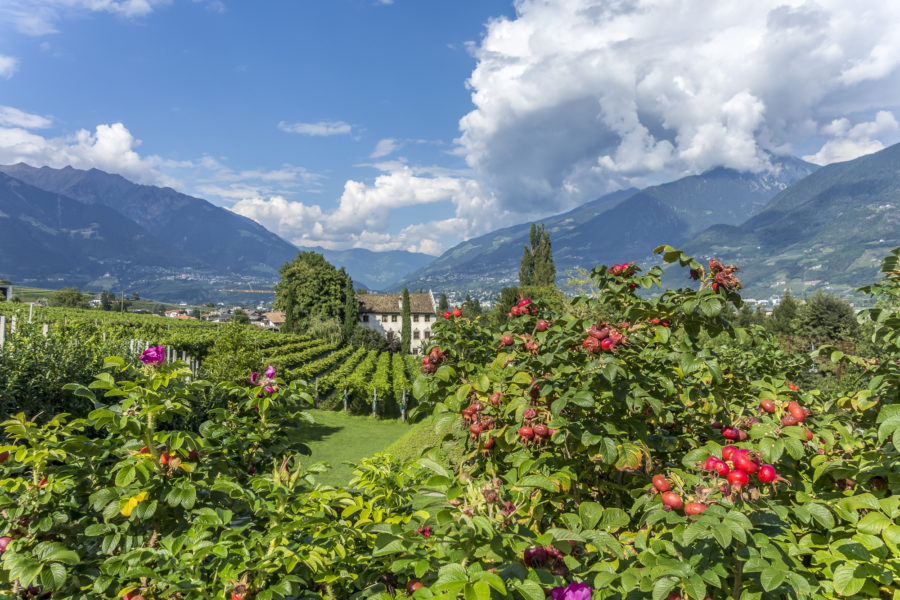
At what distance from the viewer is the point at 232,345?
15.5 m

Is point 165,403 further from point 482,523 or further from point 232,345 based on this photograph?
point 232,345

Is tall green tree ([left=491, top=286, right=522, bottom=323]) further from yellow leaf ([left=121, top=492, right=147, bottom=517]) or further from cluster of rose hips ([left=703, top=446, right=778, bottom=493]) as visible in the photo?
yellow leaf ([left=121, top=492, right=147, bottom=517])

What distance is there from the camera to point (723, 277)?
244cm

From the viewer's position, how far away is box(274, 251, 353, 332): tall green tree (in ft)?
161

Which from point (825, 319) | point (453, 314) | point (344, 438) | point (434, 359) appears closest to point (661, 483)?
point (434, 359)

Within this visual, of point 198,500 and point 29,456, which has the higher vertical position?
point 29,456

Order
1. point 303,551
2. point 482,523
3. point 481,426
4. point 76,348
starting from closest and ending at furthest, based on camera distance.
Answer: point 482,523 → point 303,551 → point 481,426 → point 76,348

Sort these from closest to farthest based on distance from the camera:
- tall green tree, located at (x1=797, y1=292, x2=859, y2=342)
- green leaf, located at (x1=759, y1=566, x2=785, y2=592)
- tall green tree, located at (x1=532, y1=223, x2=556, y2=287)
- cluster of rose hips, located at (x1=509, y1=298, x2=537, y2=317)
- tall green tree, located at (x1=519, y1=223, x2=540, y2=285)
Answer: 1. green leaf, located at (x1=759, y1=566, x2=785, y2=592)
2. cluster of rose hips, located at (x1=509, y1=298, x2=537, y2=317)
3. tall green tree, located at (x1=797, y1=292, x2=859, y2=342)
4. tall green tree, located at (x1=532, y1=223, x2=556, y2=287)
5. tall green tree, located at (x1=519, y1=223, x2=540, y2=285)

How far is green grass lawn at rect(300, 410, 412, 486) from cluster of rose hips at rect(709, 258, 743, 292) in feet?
33.1

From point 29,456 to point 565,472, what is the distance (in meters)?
2.28

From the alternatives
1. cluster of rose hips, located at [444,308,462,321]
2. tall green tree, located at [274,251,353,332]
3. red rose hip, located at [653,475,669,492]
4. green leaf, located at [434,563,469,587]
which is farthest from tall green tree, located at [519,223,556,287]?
green leaf, located at [434,563,469,587]

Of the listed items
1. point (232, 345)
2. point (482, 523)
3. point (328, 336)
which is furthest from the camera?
point (328, 336)

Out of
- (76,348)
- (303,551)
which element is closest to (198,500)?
(303,551)

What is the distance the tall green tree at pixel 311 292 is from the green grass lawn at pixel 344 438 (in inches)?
1032
